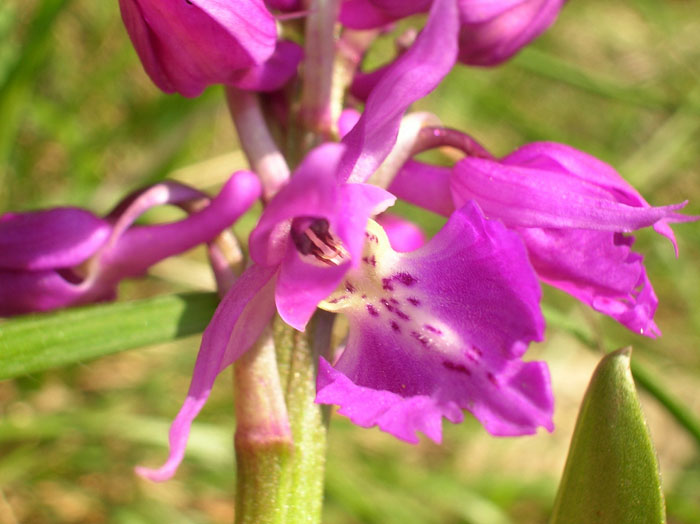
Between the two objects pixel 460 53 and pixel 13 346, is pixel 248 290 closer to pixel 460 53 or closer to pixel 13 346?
pixel 13 346

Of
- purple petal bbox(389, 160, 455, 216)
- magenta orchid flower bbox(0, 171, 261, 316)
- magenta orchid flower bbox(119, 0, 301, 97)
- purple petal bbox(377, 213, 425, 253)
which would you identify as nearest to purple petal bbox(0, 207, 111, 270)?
magenta orchid flower bbox(0, 171, 261, 316)

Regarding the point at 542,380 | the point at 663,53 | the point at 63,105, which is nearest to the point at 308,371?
the point at 542,380

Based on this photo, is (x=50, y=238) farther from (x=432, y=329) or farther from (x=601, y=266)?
(x=601, y=266)

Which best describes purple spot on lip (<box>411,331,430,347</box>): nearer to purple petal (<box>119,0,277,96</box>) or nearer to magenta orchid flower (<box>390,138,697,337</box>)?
magenta orchid flower (<box>390,138,697,337</box>)

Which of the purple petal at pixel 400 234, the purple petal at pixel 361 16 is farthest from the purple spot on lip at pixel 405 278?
the purple petal at pixel 400 234

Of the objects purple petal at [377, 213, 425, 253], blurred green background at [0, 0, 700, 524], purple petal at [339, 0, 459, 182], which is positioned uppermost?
purple petal at [339, 0, 459, 182]

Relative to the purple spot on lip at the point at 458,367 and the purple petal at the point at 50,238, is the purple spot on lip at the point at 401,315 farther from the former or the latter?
the purple petal at the point at 50,238
